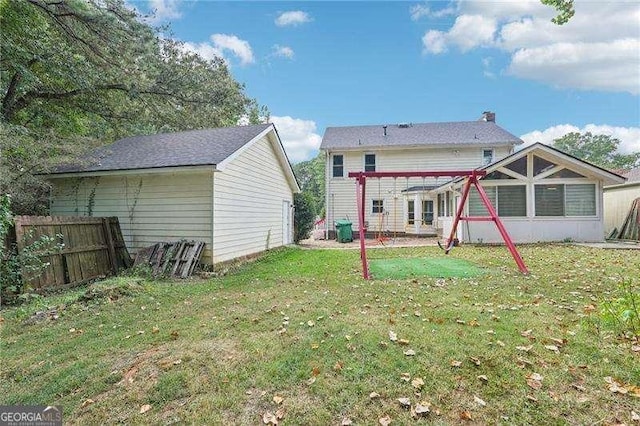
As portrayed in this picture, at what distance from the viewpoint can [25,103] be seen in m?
12.1

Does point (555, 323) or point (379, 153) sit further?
point (379, 153)

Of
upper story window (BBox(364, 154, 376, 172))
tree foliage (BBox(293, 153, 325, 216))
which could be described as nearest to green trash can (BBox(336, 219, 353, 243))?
upper story window (BBox(364, 154, 376, 172))

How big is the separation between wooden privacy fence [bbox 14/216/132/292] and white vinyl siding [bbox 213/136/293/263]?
9.92 ft

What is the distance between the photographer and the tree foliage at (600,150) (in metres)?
41.7

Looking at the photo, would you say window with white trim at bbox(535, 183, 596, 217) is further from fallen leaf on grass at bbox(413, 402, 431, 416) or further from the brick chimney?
fallen leaf on grass at bbox(413, 402, 431, 416)

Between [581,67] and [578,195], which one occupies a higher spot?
[581,67]

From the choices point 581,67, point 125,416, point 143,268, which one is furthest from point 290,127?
point 125,416

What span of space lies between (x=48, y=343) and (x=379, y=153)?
18.6 m

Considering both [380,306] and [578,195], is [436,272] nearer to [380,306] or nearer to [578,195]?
[380,306]

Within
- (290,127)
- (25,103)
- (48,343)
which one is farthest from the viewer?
(290,127)

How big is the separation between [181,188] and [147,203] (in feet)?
4.32

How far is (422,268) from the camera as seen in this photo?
27.6ft

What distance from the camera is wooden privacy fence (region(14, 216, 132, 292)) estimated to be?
6.92 metres

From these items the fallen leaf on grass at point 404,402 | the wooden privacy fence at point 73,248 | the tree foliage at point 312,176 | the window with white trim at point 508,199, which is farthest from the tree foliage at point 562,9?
the tree foliage at point 312,176
